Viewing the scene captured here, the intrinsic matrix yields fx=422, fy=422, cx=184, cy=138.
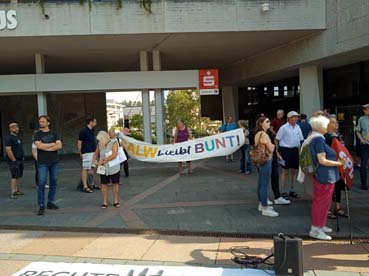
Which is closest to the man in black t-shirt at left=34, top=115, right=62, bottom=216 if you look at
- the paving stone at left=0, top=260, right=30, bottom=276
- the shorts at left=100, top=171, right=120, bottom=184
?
the shorts at left=100, top=171, right=120, bottom=184

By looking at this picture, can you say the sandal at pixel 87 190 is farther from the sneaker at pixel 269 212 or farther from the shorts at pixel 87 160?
the sneaker at pixel 269 212

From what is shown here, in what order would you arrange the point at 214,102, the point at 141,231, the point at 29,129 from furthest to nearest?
1. the point at 214,102
2. the point at 29,129
3. the point at 141,231

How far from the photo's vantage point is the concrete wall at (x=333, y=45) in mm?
11570

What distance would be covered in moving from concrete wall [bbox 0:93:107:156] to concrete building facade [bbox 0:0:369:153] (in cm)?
219

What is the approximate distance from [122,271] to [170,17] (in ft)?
31.9

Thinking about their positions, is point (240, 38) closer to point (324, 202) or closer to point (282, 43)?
point (282, 43)

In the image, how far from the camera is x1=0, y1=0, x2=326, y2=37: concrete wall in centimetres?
1292

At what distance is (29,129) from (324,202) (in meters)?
19.7

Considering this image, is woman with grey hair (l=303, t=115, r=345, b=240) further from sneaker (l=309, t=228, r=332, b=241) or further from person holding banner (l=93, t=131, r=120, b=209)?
person holding banner (l=93, t=131, r=120, b=209)

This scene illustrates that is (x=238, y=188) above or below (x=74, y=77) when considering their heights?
below

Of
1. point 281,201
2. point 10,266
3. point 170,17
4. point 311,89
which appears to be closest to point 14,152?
point 10,266

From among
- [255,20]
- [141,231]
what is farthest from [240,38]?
[141,231]

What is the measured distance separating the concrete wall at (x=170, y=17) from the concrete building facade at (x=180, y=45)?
0.10 feet

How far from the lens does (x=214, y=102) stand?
30969 millimetres
